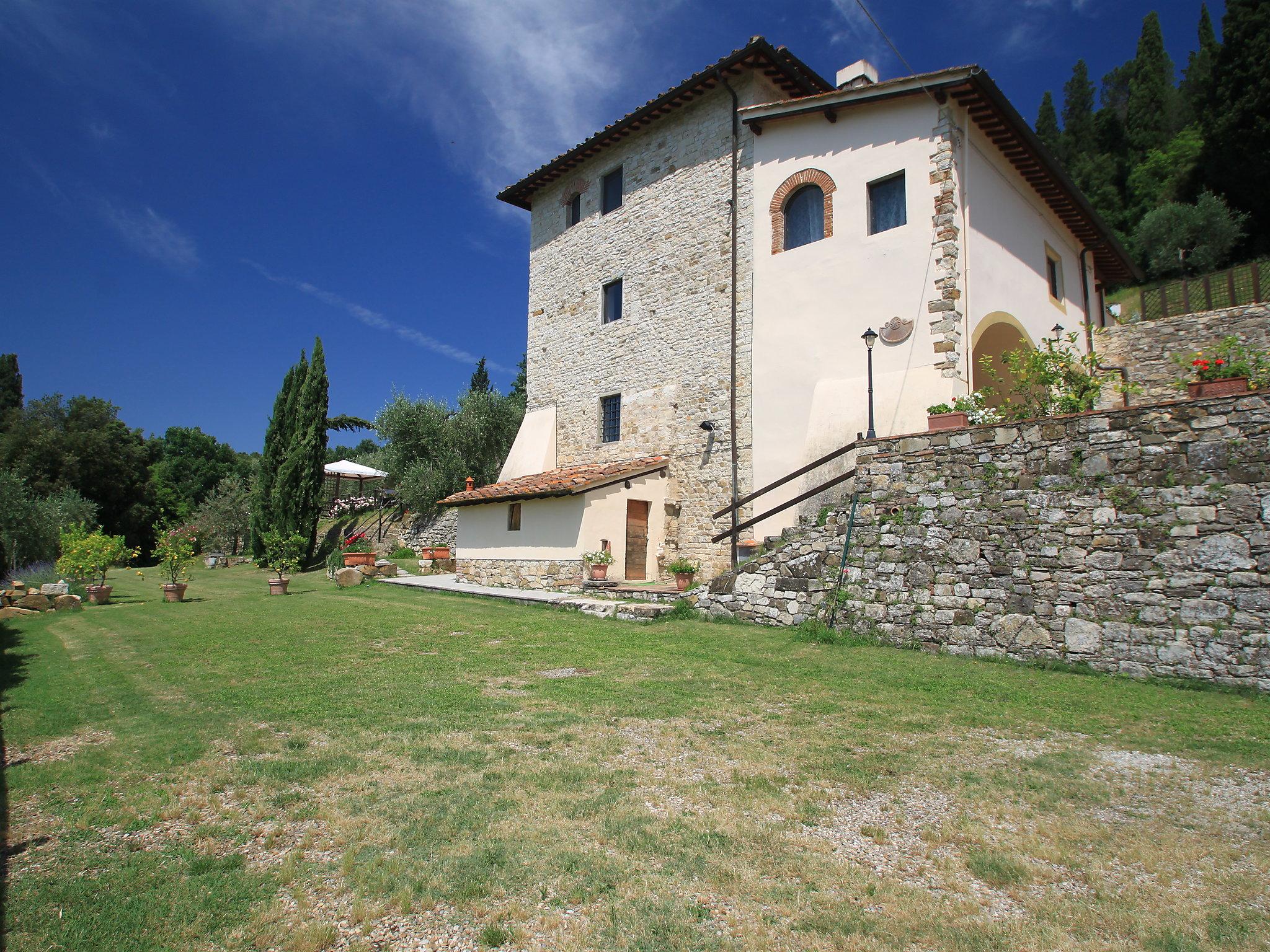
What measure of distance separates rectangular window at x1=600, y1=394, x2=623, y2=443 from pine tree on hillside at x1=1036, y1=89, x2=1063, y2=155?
33934 millimetres

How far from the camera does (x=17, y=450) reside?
2964 cm

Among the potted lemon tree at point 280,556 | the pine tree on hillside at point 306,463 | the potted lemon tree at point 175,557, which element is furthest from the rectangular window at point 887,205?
the pine tree on hillside at point 306,463

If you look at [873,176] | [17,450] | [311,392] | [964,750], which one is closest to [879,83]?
[873,176]

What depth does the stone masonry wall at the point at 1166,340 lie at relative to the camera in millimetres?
14766

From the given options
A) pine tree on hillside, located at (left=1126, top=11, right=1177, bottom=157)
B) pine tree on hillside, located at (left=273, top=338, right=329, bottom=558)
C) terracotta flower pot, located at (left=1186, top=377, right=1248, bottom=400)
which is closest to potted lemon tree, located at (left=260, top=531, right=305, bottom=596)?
pine tree on hillside, located at (left=273, top=338, right=329, bottom=558)

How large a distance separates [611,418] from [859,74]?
9.51m

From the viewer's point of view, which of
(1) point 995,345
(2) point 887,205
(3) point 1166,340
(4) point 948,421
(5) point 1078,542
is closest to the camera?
(5) point 1078,542

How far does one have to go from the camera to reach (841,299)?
12352 millimetres

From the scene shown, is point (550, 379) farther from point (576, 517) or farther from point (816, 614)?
point (816, 614)

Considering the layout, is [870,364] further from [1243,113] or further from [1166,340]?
[1243,113]

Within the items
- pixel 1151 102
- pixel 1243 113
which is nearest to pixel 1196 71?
pixel 1151 102

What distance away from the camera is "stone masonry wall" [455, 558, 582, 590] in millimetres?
14477

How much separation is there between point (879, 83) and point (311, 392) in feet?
68.8

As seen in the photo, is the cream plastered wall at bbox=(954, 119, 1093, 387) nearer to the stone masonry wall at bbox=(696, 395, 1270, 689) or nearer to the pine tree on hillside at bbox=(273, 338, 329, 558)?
the stone masonry wall at bbox=(696, 395, 1270, 689)
